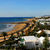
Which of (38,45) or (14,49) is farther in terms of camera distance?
(38,45)

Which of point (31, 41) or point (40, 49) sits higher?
point (31, 41)

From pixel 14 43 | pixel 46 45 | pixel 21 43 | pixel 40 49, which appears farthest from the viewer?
pixel 14 43

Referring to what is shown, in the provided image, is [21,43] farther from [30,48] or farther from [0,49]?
[0,49]

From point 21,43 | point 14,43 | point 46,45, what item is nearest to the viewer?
point 46,45

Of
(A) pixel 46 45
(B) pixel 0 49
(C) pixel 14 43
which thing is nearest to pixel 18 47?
(C) pixel 14 43

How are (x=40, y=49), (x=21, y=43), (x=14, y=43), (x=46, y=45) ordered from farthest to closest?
(x=14, y=43) < (x=21, y=43) < (x=40, y=49) < (x=46, y=45)

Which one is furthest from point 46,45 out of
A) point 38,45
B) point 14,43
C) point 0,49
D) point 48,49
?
point 0,49

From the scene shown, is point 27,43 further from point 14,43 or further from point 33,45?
point 14,43

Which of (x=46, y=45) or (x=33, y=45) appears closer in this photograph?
(x=46, y=45)

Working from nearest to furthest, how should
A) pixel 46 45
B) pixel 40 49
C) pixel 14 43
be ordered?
pixel 46 45
pixel 40 49
pixel 14 43
